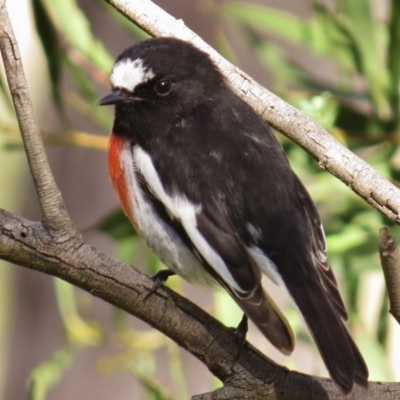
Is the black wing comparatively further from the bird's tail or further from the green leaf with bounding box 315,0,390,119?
the green leaf with bounding box 315,0,390,119

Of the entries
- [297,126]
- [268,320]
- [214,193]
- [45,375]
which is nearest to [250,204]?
[214,193]

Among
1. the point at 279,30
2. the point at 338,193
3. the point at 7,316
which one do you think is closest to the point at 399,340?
the point at 338,193

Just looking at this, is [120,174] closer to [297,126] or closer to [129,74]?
[129,74]

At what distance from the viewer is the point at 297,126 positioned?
96.0 inches

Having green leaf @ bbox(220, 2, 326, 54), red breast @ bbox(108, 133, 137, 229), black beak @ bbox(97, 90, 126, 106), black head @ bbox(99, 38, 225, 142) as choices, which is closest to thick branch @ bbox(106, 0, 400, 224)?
black head @ bbox(99, 38, 225, 142)

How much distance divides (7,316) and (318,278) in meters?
3.48

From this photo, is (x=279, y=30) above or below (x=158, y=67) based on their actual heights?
above

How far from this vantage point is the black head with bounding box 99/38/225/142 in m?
2.65

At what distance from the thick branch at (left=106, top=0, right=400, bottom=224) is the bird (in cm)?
6

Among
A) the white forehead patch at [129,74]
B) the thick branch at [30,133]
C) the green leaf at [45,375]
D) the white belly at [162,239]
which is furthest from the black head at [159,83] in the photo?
the green leaf at [45,375]

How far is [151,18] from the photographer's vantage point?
2611 millimetres

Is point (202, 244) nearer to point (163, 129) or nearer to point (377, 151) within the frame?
point (163, 129)

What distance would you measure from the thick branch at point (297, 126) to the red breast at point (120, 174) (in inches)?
14.3

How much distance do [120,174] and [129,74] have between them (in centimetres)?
31
